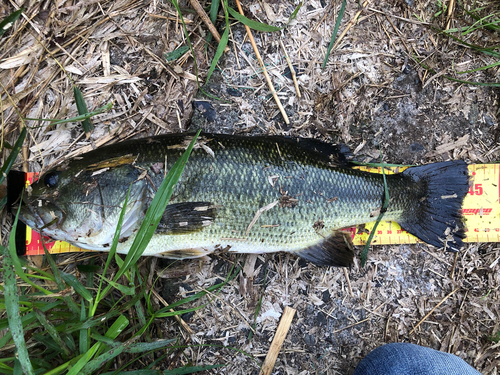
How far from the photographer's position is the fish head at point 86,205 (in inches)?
105

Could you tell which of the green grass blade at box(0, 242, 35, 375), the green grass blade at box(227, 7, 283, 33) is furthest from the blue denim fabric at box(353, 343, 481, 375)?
the green grass blade at box(227, 7, 283, 33)

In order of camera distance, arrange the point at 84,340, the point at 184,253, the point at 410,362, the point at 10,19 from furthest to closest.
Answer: the point at 410,362 < the point at 184,253 < the point at 10,19 < the point at 84,340

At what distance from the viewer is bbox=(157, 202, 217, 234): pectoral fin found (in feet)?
8.78

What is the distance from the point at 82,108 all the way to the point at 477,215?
4274mm

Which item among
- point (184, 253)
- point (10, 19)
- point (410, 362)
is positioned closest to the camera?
point (10, 19)

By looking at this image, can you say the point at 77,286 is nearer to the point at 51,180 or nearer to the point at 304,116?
the point at 51,180

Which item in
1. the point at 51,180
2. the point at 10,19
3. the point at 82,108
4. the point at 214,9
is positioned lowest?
the point at 51,180

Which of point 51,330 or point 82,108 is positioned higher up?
point 82,108

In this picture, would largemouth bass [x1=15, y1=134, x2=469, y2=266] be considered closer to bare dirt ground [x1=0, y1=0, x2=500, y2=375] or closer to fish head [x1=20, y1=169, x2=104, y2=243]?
fish head [x1=20, y1=169, x2=104, y2=243]

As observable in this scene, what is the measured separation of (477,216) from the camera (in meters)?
3.37

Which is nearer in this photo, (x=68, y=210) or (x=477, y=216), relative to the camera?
(x=68, y=210)

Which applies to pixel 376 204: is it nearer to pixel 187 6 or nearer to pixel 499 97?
pixel 499 97

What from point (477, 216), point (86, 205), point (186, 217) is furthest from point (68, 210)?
point (477, 216)

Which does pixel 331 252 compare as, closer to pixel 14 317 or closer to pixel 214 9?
pixel 14 317
